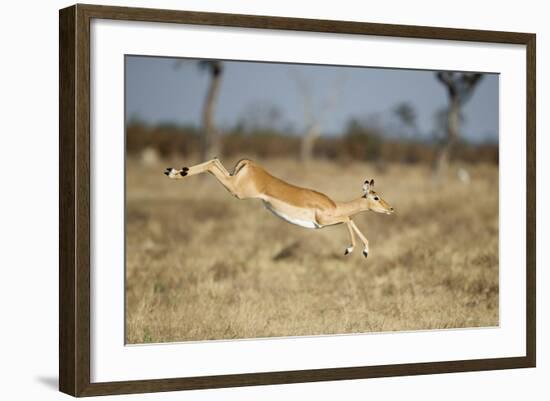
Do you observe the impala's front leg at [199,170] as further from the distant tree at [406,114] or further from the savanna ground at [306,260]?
the distant tree at [406,114]

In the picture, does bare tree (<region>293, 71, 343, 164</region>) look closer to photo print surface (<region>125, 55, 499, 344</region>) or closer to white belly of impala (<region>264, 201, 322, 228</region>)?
photo print surface (<region>125, 55, 499, 344</region>)

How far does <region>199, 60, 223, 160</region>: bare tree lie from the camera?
14.0 meters

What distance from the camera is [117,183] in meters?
9.15

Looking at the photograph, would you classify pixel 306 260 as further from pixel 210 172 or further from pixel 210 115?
pixel 210 172

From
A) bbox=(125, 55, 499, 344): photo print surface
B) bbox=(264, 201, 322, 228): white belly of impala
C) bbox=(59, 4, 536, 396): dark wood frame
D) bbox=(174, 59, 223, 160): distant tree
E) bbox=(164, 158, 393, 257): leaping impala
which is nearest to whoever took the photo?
bbox=(59, 4, 536, 396): dark wood frame

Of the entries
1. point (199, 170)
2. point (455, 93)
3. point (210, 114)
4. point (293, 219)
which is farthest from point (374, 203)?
point (210, 114)

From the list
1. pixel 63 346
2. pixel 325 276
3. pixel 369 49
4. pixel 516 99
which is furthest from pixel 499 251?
pixel 63 346

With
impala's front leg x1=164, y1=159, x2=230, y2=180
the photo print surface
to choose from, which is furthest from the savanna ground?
impala's front leg x1=164, y1=159, x2=230, y2=180

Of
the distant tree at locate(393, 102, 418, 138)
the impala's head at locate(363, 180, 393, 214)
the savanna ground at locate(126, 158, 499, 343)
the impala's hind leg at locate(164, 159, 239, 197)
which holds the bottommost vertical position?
the savanna ground at locate(126, 158, 499, 343)

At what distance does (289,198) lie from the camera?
1048 centimetres

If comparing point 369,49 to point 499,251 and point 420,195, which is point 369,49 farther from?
point 420,195

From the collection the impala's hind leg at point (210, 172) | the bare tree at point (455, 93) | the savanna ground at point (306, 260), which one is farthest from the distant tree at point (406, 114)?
the impala's hind leg at point (210, 172)

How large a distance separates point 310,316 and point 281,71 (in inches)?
120

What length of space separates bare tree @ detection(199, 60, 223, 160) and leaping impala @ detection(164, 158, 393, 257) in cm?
369
